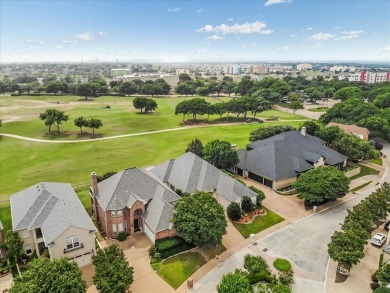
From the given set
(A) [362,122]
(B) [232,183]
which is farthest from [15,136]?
(A) [362,122]

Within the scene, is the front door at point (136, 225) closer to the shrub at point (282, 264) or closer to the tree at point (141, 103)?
the shrub at point (282, 264)

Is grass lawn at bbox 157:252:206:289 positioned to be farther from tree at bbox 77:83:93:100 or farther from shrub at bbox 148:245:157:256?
tree at bbox 77:83:93:100

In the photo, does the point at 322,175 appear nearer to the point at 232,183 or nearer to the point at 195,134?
the point at 232,183

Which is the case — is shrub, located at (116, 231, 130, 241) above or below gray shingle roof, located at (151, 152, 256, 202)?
below

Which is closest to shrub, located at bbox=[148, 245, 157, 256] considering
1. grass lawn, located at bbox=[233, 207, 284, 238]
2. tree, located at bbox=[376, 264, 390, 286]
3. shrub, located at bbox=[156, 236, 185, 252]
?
shrub, located at bbox=[156, 236, 185, 252]

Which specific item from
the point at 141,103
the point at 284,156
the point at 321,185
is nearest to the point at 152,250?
the point at 321,185

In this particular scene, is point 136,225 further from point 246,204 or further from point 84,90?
point 84,90

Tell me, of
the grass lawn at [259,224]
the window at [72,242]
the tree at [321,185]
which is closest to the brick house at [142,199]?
the grass lawn at [259,224]
